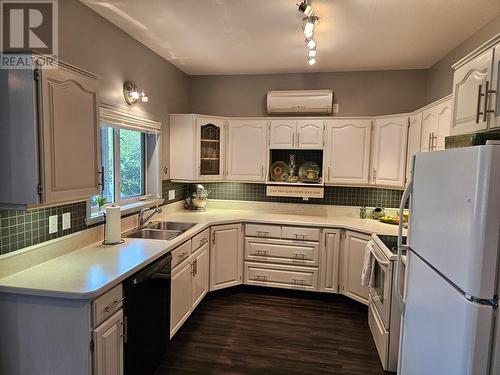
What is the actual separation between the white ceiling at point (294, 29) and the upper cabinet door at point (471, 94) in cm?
65

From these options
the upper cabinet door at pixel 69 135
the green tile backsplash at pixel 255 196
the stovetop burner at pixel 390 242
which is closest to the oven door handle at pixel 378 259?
the stovetop burner at pixel 390 242

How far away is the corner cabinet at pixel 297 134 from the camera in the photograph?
3736 mm

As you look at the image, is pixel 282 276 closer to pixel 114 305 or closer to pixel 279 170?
pixel 279 170

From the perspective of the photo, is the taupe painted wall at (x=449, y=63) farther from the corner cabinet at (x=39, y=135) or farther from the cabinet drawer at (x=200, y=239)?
the corner cabinet at (x=39, y=135)

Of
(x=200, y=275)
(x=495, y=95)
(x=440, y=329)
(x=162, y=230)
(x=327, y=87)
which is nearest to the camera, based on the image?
(x=440, y=329)

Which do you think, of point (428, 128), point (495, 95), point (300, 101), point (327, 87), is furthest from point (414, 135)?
point (495, 95)

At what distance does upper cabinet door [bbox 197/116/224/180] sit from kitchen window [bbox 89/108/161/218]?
1.78 feet

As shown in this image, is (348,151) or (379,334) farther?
(348,151)

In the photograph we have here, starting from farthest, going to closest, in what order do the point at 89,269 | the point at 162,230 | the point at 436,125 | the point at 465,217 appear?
the point at 162,230, the point at 436,125, the point at 89,269, the point at 465,217

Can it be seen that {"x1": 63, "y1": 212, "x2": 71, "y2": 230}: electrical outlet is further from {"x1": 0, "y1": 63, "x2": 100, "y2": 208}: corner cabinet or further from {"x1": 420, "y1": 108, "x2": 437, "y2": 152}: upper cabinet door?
{"x1": 420, "y1": 108, "x2": 437, "y2": 152}: upper cabinet door

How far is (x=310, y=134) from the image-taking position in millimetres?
3754

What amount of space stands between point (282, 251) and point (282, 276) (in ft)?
0.94

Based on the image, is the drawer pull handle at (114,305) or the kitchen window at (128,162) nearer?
the drawer pull handle at (114,305)

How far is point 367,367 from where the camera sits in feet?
8.07
